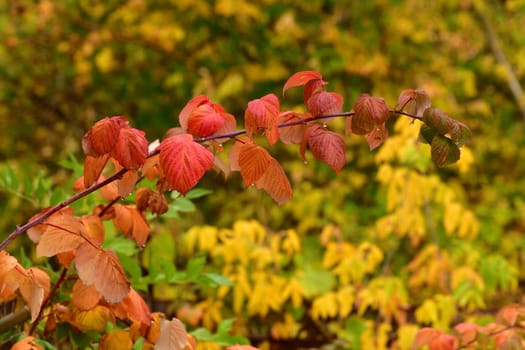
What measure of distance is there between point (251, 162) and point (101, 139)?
24 cm

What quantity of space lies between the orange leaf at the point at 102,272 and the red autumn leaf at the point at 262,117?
1.01ft

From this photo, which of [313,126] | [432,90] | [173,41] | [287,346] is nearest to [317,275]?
[287,346]

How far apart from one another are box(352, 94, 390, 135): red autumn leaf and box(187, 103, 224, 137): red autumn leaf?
222mm

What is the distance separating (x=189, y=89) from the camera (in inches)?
197

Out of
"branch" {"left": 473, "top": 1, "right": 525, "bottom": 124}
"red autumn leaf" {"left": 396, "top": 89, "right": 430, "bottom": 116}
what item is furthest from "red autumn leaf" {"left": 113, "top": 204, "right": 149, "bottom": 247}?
"branch" {"left": 473, "top": 1, "right": 525, "bottom": 124}

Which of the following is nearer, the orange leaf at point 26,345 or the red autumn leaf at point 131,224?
the orange leaf at point 26,345

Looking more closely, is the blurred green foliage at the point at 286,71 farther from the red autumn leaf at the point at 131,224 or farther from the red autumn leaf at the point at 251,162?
the red autumn leaf at the point at 251,162

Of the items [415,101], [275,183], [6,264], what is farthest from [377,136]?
[6,264]

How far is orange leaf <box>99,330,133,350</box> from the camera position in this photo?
1399 millimetres

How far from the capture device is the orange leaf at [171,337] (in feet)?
4.13

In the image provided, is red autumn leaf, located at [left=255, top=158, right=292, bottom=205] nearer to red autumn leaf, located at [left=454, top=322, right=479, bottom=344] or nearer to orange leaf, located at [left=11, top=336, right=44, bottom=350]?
orange leaf, located at [left=11, top=336, right=44, bottom=350]

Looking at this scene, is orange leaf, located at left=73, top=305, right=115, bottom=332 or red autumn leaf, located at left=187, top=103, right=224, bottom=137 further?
orange leaf, located at left=73, top=305, right=115, bottom=332

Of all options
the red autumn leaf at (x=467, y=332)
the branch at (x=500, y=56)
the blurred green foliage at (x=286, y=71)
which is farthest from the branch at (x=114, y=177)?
the branch at (x=500, y=56)

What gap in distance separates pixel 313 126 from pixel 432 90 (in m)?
3.59
